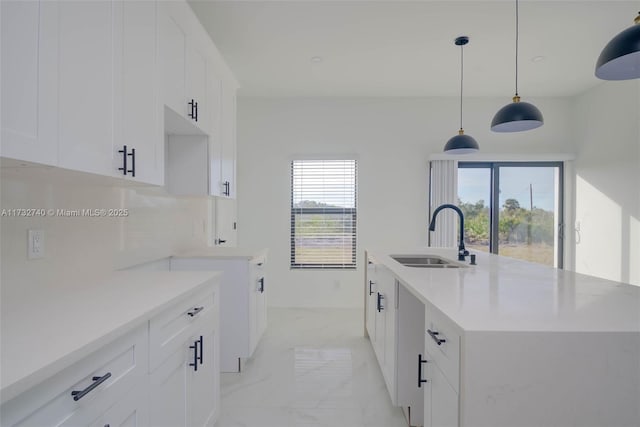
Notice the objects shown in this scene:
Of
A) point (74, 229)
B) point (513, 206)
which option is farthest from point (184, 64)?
point (513, 206)

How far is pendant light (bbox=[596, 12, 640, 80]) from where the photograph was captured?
4.38 feet

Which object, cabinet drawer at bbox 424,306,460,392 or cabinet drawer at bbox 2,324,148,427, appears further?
cabinet drawer at bbox 424,306,460,392

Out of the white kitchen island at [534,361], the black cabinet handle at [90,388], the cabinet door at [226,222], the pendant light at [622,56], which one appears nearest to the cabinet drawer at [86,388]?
the black cabinet handle at [90,388]

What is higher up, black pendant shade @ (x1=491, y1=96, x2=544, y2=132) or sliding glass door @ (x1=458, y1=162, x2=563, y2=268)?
black pendant shade @ (x1=491, y1=96, x2=544, y2=132)

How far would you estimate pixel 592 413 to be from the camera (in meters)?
0.94

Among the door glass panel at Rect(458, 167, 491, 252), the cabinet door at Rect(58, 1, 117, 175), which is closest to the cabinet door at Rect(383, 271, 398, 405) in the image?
the cabinet door at Rect(58, 1, 117, 175)

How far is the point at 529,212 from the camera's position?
453 cm

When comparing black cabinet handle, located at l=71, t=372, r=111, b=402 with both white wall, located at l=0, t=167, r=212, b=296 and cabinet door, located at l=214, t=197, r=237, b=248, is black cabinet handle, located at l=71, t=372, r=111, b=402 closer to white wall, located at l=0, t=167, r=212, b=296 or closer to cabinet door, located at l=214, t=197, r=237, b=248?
white wall, located at l=0, t=167, r=212, b=296

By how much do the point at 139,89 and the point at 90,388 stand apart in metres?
1.28

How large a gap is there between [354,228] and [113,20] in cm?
354

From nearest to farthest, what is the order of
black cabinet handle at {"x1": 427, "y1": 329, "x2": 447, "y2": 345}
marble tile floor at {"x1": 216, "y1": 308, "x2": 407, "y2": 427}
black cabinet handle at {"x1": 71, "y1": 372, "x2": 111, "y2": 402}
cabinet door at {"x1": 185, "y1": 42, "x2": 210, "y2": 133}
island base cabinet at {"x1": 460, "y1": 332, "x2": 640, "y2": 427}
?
black cabinet handle at {"x1": 71, "y1": 372, "x2": 111, "y2": 402}
island base cabinet at {"x1": 460, "y1": 332, "x2": 640, "y2": 427}
black cabinet handle at {"x1": 427, "y1": 329, "x2": 447, "y2": 345}
marble tile floor at {"x1": 216, "y1": 308, "x2": 407, "y2": 427}
cabinet door at {"x1": 185, "y1": 42, "x2": 210, "y2": 133}

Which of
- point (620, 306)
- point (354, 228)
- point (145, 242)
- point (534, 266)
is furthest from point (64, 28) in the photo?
point (354, 228)

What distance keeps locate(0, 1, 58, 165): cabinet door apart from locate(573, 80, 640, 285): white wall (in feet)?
16.1

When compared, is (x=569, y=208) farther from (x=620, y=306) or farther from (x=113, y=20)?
(x=113, y=20)
